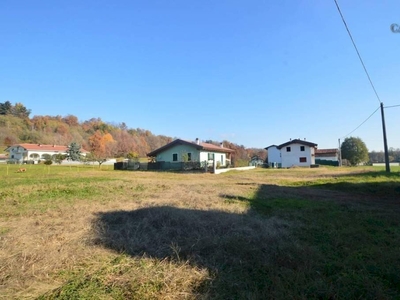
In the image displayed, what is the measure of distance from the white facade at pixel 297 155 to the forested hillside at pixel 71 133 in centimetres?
2499

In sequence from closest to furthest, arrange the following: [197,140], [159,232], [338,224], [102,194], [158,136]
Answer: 1. [159,232]
2. [338,224]
3. [102,194]
4. [197,140]
5. [158,136]

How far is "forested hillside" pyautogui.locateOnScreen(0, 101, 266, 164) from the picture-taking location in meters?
79.8

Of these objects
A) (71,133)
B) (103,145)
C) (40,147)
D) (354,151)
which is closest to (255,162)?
(354,151)

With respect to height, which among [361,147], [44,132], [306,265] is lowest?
[306,265]

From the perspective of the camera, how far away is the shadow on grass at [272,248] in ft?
8.46

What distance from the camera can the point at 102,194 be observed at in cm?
862

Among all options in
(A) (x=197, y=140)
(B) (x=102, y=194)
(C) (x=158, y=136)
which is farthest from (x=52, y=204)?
(C) (x=158, y=136)

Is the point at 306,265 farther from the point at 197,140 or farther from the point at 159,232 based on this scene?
the point at 197,140

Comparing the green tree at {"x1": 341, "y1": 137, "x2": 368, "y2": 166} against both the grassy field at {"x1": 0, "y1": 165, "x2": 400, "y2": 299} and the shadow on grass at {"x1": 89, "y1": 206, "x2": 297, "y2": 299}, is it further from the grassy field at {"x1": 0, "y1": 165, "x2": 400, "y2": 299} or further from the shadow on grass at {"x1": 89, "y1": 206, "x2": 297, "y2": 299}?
the shadow on grass at {"x1": 89, "y1": 206, "x2": 297, "y2": 299}

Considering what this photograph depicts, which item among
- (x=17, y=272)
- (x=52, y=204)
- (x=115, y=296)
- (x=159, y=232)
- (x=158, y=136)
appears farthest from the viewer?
(x=158, y=136)

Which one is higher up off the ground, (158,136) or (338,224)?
(158,136)

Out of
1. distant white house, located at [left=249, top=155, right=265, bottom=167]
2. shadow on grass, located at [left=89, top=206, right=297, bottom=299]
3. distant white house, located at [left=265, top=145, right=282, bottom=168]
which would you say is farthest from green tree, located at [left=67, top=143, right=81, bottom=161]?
shadow on grass, located at [left=89, top=206, right=297, bottom=299]

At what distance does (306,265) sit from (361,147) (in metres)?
57.9

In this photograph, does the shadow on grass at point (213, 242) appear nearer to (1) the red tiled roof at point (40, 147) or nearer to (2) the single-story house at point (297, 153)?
(2) the single-story house at point (297, 153)
